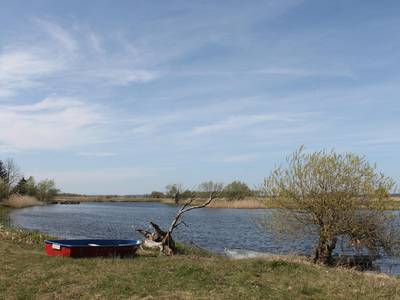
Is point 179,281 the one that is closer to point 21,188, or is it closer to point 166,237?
point 166,237

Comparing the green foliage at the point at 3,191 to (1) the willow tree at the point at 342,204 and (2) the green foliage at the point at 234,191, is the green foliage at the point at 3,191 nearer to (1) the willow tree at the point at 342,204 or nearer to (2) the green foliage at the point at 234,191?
(2) the green foliage at the point at 234,191

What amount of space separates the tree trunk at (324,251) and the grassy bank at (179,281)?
5766mm

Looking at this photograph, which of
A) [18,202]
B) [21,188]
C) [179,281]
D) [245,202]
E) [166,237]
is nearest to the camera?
[179,281]

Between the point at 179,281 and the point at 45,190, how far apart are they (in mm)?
95253

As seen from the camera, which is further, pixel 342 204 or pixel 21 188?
pixel 21 188

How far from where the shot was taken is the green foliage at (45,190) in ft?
319

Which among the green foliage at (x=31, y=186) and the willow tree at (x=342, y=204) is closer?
the willow tree at (x=342, y=204)

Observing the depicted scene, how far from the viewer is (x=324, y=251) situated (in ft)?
59.1

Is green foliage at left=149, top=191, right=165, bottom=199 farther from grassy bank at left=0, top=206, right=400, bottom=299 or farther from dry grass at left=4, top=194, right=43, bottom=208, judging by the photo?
grassy bank at left=0, top=206, right=400, bottom=299

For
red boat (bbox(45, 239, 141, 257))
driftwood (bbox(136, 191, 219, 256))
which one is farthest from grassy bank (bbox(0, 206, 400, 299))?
driftwood (bbox(136, 191, 219, 256))

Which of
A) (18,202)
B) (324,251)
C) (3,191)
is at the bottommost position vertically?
(324,251)

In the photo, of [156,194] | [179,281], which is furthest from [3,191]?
[179,281]

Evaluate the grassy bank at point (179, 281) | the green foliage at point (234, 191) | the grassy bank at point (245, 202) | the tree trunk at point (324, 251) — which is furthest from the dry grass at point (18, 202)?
the grassy bank at point (179, 281)

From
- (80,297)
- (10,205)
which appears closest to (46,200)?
(10,205)
